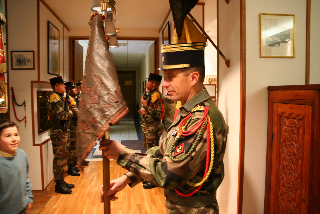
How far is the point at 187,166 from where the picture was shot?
1045 millimetres

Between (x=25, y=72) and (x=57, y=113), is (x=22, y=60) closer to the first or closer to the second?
(x=25, y=72)

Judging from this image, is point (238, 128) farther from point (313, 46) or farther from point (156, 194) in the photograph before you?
point (156, 194)

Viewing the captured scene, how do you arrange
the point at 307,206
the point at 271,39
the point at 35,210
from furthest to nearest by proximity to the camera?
the point at 35,210 < the point at 271,39 < the point at 307,206

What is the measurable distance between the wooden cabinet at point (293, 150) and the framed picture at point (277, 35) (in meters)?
0.32

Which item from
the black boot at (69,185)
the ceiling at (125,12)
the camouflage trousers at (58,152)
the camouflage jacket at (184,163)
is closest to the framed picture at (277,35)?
the camouflage jacket at (184,163)

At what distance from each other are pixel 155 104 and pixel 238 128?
2.32 m

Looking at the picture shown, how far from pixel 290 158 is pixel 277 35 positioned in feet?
3.23

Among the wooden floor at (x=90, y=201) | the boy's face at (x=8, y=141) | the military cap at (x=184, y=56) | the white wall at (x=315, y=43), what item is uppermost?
the white wall at (x=315, y=43)

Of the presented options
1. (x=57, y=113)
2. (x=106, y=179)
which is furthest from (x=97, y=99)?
(x=57, y=113)

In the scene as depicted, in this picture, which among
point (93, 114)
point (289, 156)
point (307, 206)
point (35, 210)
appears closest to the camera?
point (93, 114)

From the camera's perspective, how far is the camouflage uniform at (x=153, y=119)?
4.18 m

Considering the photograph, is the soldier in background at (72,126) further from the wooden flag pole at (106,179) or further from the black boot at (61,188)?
the wooden flag pole at (106,179)

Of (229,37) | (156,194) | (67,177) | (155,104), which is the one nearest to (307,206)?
(229,37)

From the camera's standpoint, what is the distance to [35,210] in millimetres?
3170
